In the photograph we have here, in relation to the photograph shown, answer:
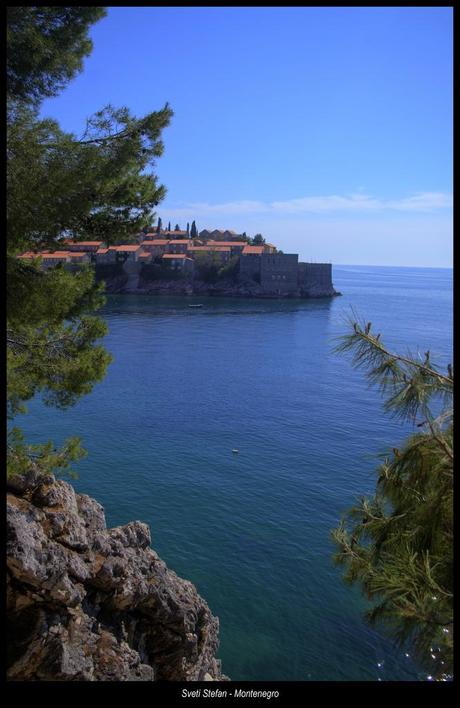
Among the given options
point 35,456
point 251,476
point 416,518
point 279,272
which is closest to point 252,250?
point 279,272

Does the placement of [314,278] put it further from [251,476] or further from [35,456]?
[35,456]

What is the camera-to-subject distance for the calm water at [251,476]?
430 inches

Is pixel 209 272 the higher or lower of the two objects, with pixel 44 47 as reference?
higher

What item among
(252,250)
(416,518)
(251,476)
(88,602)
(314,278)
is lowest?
(251,476)

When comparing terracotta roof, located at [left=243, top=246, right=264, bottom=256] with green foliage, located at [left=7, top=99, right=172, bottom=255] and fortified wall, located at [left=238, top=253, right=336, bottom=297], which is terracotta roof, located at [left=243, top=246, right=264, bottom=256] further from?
green foliage, located at [left=7, top=99, right=172, bottom=255]

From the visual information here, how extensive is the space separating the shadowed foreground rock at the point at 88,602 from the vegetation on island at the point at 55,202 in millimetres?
722

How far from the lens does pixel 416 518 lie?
4008mm

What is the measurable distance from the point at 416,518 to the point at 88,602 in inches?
183

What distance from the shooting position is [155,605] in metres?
7.59

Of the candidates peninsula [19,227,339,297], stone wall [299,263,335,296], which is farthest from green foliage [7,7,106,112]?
stone wall [299,263,335,296]

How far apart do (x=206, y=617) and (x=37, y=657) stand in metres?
3.42

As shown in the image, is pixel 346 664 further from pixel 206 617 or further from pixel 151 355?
pixel 151 355

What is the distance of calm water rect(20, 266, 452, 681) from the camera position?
35.8 ft

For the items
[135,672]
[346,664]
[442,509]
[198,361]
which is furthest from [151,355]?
[442,509]
